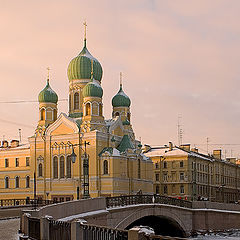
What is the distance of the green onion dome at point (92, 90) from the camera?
59.2 meters

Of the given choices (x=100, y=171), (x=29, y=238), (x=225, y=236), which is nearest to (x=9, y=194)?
(x=100, y=171)

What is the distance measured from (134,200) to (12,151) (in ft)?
122

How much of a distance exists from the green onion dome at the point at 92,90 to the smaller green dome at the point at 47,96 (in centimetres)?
612

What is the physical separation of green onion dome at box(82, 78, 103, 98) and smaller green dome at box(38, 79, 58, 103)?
6.12 meters

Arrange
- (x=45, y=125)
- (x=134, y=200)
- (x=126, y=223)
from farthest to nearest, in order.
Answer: (x=45, y=125)
(x=134, y=200)
(x=126, y=223)

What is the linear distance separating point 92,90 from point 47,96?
7.89 m

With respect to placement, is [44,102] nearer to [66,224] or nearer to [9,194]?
[9,194]

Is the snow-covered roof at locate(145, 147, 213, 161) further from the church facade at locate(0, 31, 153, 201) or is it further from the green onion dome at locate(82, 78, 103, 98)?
the green onion dome at locate(82, 78, 103, 98)

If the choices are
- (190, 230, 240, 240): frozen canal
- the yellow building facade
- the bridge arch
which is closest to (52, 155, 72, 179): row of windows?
the yellow building facade

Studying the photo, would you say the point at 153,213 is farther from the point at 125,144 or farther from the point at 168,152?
the point at 168,152

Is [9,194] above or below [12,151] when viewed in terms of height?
below

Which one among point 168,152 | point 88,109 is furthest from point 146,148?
point 88,109

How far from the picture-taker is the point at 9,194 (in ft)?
214

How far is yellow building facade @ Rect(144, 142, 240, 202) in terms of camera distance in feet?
236
